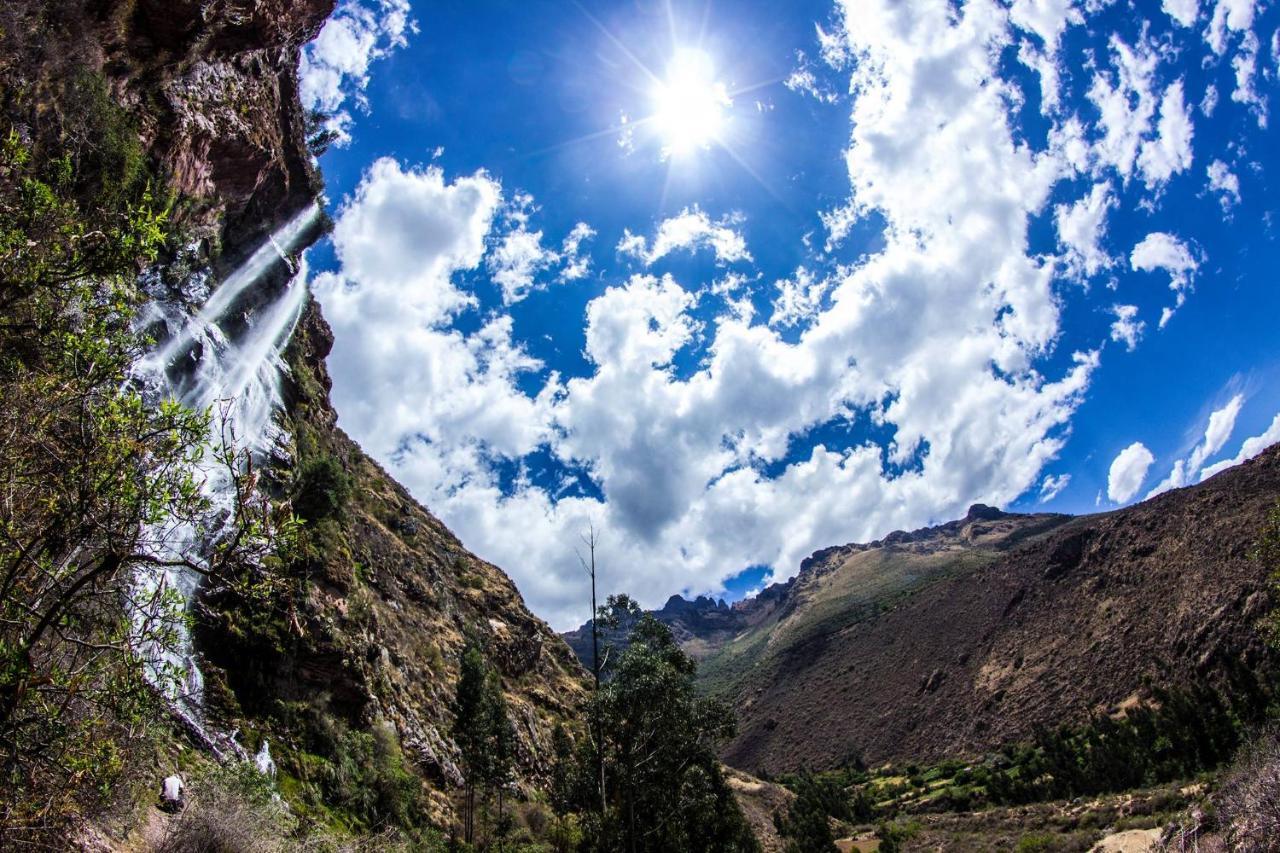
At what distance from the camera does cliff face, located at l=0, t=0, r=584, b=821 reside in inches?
787

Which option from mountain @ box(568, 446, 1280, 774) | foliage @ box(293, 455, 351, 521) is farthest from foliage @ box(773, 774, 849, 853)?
foliage @ box(293, 455, 351, 521)

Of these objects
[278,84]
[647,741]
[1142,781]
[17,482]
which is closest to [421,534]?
[278,84]

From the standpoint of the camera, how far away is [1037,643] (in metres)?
80.1

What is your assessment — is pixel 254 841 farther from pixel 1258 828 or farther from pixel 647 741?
pixel 1258 828

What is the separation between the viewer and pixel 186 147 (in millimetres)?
25781

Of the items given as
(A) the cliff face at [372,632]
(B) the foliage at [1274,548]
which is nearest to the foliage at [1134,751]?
(B) the foliage at [1274,548]

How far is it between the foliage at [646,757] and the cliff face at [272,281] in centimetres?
880

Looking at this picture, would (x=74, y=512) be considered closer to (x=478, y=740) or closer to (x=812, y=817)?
(x=478, y=740)

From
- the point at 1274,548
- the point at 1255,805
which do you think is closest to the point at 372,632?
the point at 1255,805

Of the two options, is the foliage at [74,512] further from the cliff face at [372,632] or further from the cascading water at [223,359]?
the cascading water at [223,359]

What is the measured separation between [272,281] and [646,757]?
33.8 metres

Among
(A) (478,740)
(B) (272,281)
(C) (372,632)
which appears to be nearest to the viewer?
(C) (372,632)

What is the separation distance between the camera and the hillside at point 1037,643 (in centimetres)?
6050

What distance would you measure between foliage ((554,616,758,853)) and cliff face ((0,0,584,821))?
28.9 ft
